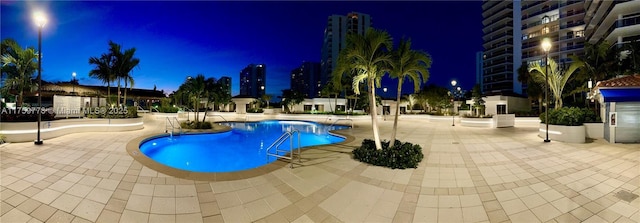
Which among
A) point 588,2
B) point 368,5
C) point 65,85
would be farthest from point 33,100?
point 368,5

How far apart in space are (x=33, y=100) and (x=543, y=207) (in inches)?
1809

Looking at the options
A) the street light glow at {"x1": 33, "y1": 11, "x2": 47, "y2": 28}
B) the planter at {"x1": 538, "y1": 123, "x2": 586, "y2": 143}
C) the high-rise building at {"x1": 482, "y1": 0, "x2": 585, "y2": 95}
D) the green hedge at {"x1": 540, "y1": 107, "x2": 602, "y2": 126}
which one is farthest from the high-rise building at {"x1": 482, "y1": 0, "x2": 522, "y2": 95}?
the street light glow at {"x1": 33, "y1": 11, "x2": 47, "y2": 28}

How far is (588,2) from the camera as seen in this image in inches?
1448

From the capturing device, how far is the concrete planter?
10.9 metres

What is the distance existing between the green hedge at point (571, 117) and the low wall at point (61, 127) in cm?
2066

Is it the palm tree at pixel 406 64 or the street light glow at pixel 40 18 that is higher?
the street light glow at pixel 40 18

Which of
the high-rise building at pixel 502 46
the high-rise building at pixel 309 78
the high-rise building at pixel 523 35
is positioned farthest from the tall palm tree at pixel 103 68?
the high-rise building at pixel 309 78

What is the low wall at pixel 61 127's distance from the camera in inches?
353

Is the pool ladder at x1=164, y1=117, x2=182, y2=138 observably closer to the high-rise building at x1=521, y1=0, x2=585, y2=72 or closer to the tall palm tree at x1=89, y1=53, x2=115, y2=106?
the tall palm tree at x1=89, y1=53, x2=115, y2=106

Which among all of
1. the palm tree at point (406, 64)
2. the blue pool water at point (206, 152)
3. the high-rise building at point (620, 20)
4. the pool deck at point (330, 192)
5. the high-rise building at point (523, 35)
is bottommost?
the blue pool water at point (206, 152)

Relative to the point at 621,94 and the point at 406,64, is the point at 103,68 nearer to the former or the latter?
the point at 406,64

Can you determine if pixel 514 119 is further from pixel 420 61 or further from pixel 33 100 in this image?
pixel 33 100

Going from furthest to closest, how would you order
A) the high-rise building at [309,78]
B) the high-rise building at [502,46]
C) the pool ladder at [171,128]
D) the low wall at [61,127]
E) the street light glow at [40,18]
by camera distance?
the high-rise building at [309,78], the high-rise building at [502,46], the pool ladder at [171,128], the low wall at [61,127], the street light glow at [40,18]

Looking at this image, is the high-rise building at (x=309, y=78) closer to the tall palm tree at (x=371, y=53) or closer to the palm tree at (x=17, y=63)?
the palm tree at (x=17, y=63)
